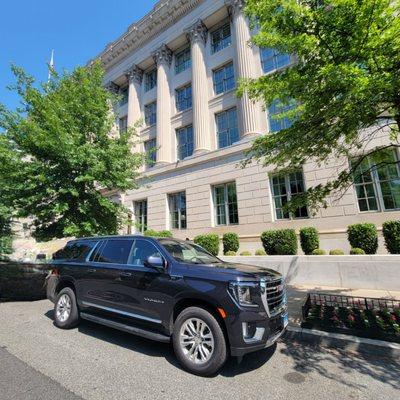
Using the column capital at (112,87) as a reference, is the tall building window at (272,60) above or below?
below

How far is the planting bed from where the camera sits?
15.9ft

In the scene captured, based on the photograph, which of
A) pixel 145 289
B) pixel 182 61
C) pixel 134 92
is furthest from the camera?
pixel 134 92

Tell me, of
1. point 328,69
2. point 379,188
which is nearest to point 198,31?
point 379,188

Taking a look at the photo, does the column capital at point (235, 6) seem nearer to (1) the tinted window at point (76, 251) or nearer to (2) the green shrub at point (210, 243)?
(2) the green shrub at point (210, 243)

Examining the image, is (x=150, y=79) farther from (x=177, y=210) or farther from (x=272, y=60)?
(x=177, y=210)

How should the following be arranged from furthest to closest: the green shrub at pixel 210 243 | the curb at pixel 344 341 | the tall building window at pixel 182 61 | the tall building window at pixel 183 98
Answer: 1. the tall building window at pixel 182 61
2. the tall building window at pixel 183 98
3. the green shrub at pixel 210 243
4. the curb at pixel 344 341

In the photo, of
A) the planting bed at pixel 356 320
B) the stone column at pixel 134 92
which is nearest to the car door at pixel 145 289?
the planting bed at pixel 356 320

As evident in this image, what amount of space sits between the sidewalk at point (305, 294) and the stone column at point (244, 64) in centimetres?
1059

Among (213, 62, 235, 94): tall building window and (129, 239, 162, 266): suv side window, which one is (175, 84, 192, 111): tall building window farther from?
(129, 239, 162, 266): suv side window

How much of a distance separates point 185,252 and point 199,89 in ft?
58.8

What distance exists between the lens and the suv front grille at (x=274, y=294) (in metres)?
4.27

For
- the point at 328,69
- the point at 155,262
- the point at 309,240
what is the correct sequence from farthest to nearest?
the point at 309,240 < the point at 328,69 < the point at 155,262

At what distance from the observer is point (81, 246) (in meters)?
6.76

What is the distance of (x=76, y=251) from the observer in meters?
6.80
